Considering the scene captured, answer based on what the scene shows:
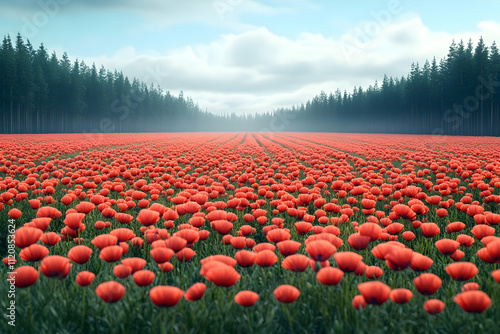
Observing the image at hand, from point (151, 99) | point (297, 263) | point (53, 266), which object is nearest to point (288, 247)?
point (297, 263)

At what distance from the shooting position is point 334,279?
5.08ft

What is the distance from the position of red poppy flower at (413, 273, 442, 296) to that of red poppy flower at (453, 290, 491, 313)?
111 mm

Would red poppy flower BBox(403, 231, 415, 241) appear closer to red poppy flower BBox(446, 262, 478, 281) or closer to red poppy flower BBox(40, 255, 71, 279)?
red poppy flower BBox(446, 262, 478, 281)

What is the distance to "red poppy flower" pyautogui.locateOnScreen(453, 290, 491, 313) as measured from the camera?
1.34 metres

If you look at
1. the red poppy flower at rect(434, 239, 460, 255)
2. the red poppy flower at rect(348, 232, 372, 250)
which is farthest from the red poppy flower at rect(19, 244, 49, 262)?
the red poppy flower at rect(434, 239, 460, 255)

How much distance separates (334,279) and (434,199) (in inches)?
112

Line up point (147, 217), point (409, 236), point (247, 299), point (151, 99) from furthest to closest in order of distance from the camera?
point (151, 99) → point (409, 236) → point (147, 217) → point (247, 299)

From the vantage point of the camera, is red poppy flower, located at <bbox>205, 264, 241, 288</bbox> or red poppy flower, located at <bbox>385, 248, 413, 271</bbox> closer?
red poppy flower, located at <bbox>205, 264, 241, 288</bbox>

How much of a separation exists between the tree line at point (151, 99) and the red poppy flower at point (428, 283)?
2343 inches

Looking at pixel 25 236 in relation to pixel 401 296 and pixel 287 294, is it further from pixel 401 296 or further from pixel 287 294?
pixel 401 296

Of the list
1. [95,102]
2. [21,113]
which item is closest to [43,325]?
[21,113]

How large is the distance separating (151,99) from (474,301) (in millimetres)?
101870

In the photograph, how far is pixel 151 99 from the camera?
Result: 315 ft

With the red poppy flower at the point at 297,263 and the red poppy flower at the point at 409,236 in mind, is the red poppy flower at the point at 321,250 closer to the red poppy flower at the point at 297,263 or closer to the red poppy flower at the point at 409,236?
the red poppy flower at the point at 297,263
